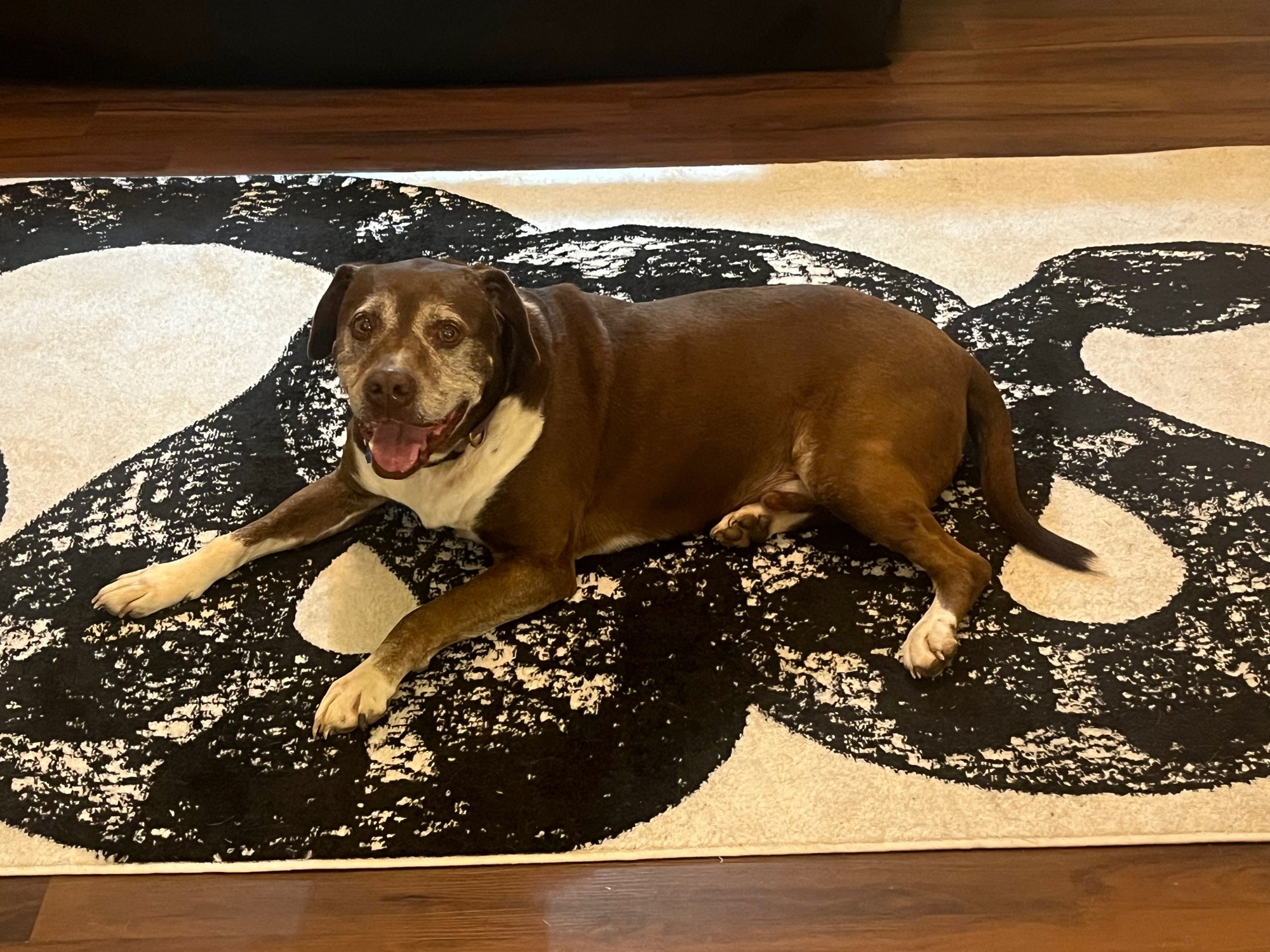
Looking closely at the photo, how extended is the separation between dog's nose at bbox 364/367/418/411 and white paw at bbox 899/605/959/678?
965mm

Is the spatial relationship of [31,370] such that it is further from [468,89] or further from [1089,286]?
[1089,286]

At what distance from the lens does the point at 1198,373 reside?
2.59 meters

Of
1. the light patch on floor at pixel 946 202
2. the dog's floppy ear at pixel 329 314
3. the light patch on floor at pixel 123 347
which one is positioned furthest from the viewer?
the light patch on floor at pixel 946 202

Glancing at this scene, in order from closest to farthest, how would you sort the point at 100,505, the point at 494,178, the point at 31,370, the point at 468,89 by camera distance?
the point at 100,505, the point at 31,370, the point at 494,178, the point at 468,89

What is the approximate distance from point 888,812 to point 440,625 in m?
0.80

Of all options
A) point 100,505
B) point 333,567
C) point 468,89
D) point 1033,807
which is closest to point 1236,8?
point 468,89

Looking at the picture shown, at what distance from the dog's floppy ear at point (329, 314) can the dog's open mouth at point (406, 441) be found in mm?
220

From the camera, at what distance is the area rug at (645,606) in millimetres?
1758

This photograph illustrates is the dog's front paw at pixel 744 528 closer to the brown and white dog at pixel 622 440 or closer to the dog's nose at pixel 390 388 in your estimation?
the brown and white dog at pixel 622 440

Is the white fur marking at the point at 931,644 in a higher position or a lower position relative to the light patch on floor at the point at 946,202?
lower

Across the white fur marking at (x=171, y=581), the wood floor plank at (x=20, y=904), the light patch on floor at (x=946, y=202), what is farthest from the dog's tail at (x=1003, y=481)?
the wood floor plank at (x=20, y=904)

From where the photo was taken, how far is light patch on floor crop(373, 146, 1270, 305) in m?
2.99

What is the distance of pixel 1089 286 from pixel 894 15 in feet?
5.62

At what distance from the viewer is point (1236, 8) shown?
13.8 ft
